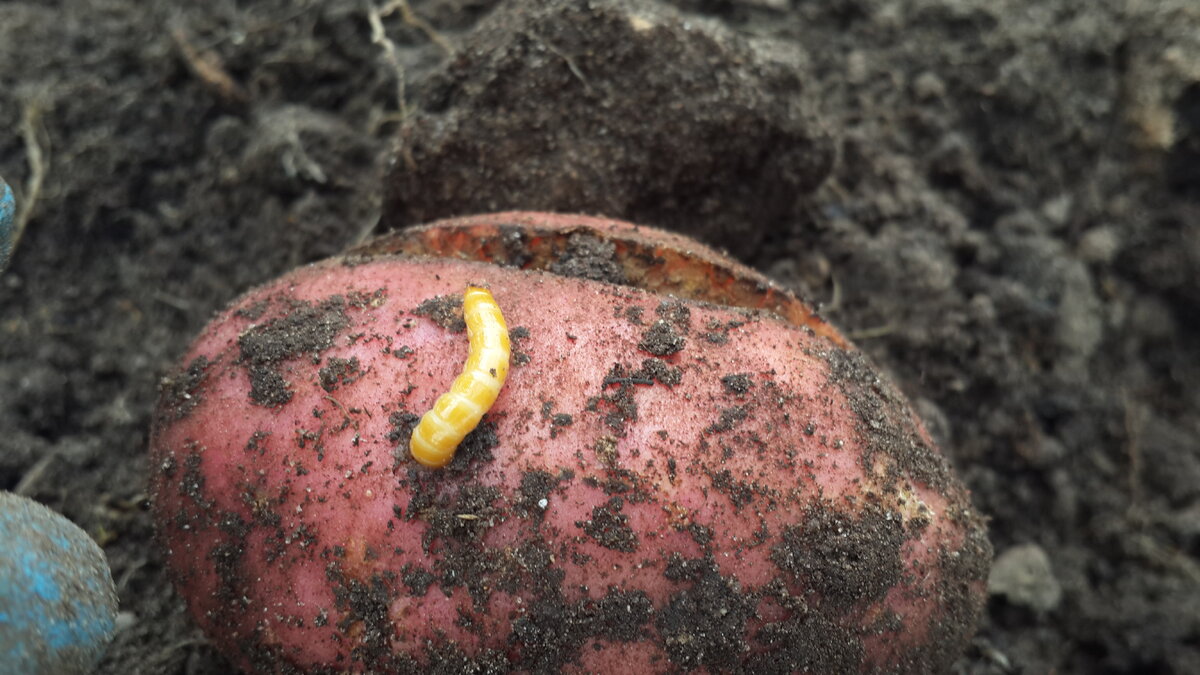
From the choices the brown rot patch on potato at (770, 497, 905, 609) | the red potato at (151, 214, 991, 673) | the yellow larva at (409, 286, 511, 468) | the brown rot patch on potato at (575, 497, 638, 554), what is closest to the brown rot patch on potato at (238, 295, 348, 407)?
the red potato at (151, 214, 991, 673)

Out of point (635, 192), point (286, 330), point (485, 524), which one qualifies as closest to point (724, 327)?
point (485, 524)

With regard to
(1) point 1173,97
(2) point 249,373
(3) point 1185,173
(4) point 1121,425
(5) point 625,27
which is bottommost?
(4) point 1121,425

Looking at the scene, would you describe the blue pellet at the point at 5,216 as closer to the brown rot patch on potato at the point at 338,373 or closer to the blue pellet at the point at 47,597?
the blue pellet at the point at 47,597

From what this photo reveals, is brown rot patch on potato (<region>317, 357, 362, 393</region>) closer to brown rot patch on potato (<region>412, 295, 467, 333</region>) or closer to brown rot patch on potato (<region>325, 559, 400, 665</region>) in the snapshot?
brown rot patch on potato (<region>412, 295, 467, 333</region>)

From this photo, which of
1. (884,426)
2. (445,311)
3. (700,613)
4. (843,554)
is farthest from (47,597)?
(884,426)

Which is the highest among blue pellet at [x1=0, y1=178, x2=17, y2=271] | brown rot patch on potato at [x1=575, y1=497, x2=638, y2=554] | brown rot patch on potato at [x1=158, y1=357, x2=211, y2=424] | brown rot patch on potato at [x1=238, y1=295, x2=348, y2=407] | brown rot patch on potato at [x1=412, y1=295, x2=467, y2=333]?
blue pellet at [x1=0, y1=178, x2=17, y2=271]

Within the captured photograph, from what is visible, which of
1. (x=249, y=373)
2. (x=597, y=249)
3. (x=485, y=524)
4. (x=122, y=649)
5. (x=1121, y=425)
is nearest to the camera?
(x=485, y=524)

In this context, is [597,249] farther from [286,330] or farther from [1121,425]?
[1121,425]

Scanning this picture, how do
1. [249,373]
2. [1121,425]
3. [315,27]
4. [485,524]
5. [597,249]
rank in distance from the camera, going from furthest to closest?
[315,27] < [1121,425] < [597,249] < [249,373] < [485,524]
